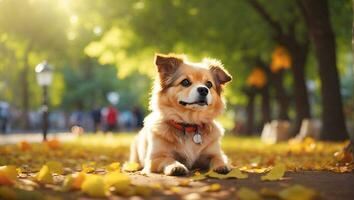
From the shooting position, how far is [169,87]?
839 cm

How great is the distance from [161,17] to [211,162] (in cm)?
Answer: 1865

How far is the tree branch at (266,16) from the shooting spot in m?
23.9

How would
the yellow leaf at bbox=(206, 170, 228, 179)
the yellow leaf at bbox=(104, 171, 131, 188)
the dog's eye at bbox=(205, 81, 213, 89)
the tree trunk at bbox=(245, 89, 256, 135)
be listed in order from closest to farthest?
the yellow leaf at bbox=(104, 171, 131, 188)
the yellow leaf at bbox=(206, 170, 228, 179)
the dog's eye at bbox=(205, 81, 213, 89)
the tree trunk at bbox=(245, 89, 256, 135)

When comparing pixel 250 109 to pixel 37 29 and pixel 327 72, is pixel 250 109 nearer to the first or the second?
pixel 37 29

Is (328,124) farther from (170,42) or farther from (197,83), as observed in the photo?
(197,83)

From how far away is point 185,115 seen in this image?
8.34 m

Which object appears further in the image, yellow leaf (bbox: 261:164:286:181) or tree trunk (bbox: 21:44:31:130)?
tree trunk (bbox: 21:44:31:130)

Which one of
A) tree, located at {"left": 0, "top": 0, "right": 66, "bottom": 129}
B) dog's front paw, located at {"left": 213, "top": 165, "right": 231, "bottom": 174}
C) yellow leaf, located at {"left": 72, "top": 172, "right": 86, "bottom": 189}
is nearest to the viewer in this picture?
yellow leaf, located at {"left": 72, "top": 172, "right": 86, "bottom": 189}

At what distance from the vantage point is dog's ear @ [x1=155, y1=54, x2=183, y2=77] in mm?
8406

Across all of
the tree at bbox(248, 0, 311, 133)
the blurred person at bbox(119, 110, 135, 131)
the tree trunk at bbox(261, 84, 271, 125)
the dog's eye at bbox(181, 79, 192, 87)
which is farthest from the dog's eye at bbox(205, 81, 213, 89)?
the blurred person at bbox(119, 110, 135, 131)

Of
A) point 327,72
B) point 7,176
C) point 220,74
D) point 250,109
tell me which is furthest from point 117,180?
point 250,109

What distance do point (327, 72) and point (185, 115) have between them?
1417 cm

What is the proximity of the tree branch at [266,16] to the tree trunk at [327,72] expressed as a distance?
2874 mm

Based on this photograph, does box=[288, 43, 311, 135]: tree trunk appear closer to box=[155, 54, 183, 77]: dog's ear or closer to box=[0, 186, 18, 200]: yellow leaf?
box=[155, 54, 183, 77]: dog's ear
